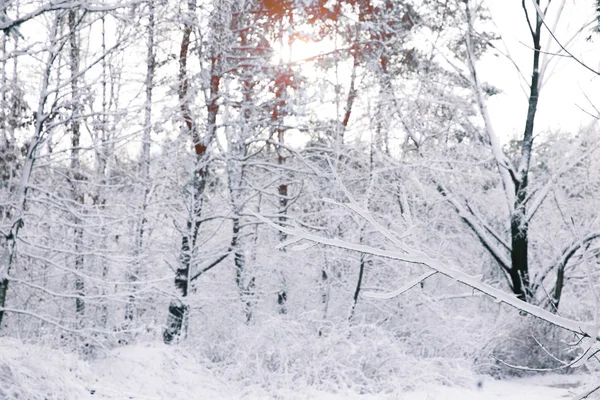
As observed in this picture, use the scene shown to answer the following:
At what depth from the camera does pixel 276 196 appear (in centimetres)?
1148

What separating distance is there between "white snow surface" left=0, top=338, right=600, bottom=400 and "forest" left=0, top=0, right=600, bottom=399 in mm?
259

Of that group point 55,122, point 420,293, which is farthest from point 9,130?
point 420,293

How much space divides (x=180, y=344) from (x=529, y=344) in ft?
20.0

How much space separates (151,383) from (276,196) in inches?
186

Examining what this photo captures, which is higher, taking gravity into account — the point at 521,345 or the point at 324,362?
the point at 521,345

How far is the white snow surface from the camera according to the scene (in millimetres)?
6164

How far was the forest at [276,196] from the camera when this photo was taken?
26.5ft

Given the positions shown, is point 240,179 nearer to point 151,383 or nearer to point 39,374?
point 151,383

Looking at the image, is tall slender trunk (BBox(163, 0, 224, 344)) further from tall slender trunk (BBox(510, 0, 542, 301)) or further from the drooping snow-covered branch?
the drooping snow-covered branch

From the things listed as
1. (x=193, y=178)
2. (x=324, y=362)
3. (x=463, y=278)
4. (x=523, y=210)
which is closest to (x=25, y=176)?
(x=193, y=178)

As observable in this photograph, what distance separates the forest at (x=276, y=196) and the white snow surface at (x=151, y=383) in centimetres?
26

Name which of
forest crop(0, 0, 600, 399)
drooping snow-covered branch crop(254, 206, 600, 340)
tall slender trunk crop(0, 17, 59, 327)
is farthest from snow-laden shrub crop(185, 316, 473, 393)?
drooping snow-covered branch crop(254, 206, 600, 340)

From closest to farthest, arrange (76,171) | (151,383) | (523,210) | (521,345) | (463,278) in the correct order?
(463,278) < (151,383) < (76,171) < (521,345) < (523,210)

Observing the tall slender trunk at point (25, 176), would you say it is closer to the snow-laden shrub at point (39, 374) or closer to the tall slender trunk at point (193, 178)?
the snow-laden shrub at point (39, 374)
